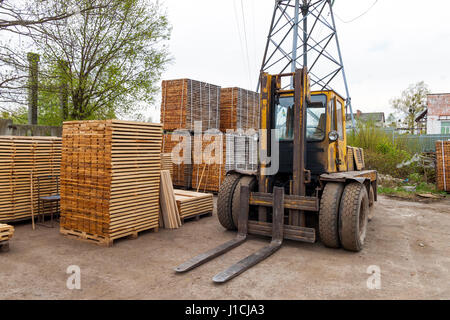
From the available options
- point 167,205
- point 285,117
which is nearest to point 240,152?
point 167,205

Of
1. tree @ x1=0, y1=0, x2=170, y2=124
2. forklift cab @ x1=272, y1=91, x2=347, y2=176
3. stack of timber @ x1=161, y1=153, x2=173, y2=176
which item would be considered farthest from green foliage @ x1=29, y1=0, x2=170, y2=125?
forklift cab @ x1=272, y1=91, x2=347, y2=176

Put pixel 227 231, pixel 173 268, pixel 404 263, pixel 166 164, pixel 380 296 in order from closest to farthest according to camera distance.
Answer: pixel 380 296 → pixel 173 268 → pixel 404 263 → pixel 227 231 → pixel 166 164

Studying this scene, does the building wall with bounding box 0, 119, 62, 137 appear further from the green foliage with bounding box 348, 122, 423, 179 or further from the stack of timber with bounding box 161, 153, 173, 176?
the green foliage with bounding box 348, 122, 423, 179

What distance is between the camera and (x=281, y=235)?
5977 millimetres

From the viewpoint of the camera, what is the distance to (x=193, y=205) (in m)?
8.12

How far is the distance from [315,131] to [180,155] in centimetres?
733

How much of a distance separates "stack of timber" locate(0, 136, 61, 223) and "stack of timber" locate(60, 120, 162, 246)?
138 cm

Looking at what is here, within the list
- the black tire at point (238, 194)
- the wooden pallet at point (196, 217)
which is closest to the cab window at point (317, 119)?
the black tire at point (238, 194)

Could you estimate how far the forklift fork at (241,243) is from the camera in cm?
453

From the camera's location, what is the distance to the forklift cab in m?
6.14

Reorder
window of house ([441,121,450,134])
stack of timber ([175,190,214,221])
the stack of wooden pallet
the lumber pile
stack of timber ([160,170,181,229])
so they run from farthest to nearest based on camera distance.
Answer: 1. window of house ([441,121,450,134])
2. the stack of wooden pallet
3. stack of timber ([175,190,214,221])
4. stack of timber ([160,170,181,229])
5. the lumber pile
